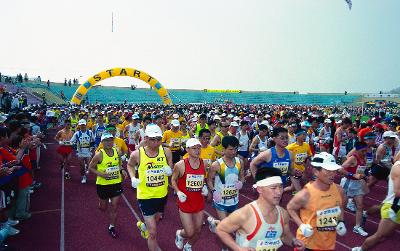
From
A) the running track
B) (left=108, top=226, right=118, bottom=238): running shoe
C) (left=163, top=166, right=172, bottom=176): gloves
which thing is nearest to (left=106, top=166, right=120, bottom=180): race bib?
(left=108, top=226, right=118, bottom=238): running shoe

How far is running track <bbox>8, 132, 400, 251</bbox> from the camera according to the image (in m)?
6.19

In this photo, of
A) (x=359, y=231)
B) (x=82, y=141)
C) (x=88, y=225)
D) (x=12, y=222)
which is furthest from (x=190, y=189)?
(x=82, y=141)

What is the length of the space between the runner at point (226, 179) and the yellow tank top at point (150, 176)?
0.82m

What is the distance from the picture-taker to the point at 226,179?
17.0 ft

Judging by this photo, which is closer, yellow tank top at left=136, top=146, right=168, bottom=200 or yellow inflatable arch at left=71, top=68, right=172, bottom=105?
yellow tank top at left=136, top=146, right=168, bottom=200

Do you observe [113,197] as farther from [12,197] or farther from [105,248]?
[12,197]

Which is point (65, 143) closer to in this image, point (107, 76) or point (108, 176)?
point (108, 176)

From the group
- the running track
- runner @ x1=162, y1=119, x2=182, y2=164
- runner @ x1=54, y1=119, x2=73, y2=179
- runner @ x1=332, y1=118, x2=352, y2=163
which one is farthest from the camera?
runner @ x1=332, y1=118, x2=352, y2=163

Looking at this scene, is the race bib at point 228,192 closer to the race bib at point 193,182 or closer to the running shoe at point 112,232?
the race bib at point 193,182

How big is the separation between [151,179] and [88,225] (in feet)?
9.92

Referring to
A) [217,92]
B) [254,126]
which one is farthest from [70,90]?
[254,126]

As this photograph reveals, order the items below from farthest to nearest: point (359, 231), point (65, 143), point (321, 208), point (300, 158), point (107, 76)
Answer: point (107, 76) → point (65, 143) → point (300, 158) → point (359, 231) → point (321, 208)

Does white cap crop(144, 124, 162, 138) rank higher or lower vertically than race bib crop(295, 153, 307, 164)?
higher

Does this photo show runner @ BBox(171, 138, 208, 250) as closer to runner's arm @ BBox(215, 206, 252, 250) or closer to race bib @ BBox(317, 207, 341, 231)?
race bib @ BBox(317, 207, 341, 231)
